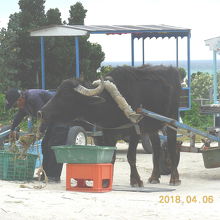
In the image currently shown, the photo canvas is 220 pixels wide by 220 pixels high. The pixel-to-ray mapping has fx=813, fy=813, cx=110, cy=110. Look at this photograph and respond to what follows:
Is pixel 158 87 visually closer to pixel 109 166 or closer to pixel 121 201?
pixel 109 166

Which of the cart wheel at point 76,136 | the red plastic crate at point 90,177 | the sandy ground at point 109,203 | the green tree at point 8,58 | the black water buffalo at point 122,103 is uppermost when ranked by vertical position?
the green tree at point 8,58

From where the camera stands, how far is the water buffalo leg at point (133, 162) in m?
Result: 12.4

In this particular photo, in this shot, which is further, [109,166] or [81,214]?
[109,166]

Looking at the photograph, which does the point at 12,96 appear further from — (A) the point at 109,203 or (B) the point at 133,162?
(A) the point at 109,203

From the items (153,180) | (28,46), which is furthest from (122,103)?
(28,46)

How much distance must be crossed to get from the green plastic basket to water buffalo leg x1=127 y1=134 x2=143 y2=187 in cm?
150

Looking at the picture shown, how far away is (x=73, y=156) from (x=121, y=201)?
1.46 metres

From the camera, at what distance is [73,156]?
11.4m

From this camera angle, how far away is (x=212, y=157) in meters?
13.6

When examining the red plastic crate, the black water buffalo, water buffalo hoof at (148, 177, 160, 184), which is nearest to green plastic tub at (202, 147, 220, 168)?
the black water buffalo

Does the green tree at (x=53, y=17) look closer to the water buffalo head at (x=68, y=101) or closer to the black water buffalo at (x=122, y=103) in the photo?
the black water buffalo at (x=122, y=103)

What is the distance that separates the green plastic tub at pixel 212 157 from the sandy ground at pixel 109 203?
846 millimetres

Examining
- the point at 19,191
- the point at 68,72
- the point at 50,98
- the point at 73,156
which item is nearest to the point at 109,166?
the point at 73,156

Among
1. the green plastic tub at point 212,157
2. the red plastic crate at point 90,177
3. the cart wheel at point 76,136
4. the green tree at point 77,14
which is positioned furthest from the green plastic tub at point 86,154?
the green tree at point 77,14
